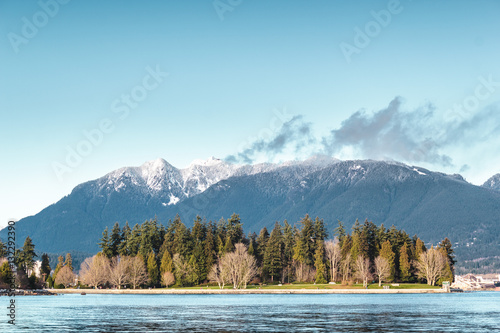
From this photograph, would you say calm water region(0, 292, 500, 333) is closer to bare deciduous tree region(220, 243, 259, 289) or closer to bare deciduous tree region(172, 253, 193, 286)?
bare deciduous tree region(220, 243, 259, 289)

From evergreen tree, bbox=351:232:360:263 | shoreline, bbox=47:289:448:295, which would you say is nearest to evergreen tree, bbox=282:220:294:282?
shoreline, bbox=47:289:448:295

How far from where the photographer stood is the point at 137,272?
→ 16925 cm

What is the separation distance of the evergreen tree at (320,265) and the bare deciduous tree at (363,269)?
9.99m

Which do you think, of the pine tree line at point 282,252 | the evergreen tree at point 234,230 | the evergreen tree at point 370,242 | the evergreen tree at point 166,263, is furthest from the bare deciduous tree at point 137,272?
the evergreen tree at point 370,242

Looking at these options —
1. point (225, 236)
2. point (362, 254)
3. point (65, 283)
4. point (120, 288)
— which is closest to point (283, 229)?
point (225, 236)

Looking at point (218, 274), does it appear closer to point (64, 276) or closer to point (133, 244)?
point (133, 244)

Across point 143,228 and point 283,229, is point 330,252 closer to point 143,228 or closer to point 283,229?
point 283,229

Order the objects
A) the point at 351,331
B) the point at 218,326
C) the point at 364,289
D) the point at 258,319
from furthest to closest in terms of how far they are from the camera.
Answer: the point at 364,289
the point at 258,319
the point at 218,326
the point at 351,331

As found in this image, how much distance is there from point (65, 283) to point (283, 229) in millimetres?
69564

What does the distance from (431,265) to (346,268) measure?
22211mm

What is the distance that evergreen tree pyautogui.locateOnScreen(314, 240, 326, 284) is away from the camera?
16700 centimetres

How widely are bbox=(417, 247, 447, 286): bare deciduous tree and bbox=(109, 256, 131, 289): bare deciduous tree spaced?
78.8 metres

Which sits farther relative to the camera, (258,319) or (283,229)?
(283,229)

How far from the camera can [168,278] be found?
166625mm
